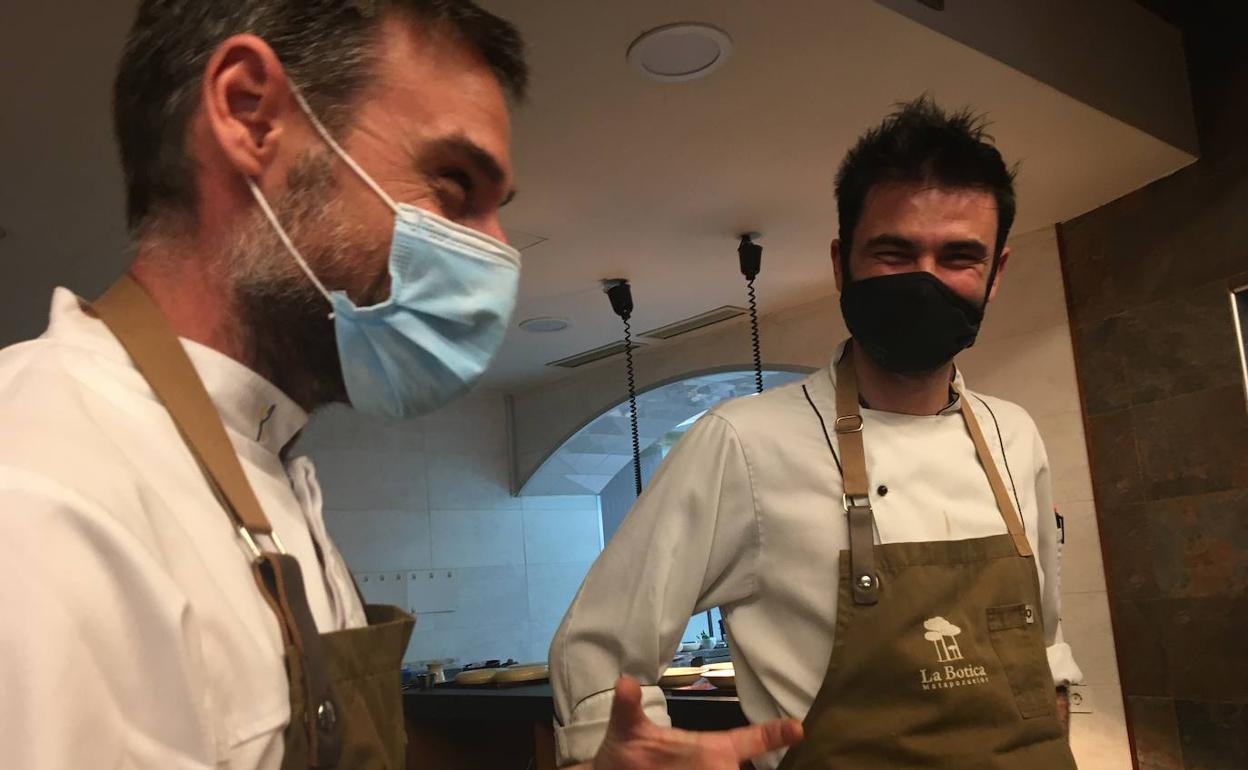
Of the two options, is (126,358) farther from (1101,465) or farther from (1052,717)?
(1101,465)

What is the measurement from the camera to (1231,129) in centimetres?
218

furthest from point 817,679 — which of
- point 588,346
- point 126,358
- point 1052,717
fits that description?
point 588,346

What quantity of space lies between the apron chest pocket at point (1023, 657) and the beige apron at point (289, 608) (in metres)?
0.80

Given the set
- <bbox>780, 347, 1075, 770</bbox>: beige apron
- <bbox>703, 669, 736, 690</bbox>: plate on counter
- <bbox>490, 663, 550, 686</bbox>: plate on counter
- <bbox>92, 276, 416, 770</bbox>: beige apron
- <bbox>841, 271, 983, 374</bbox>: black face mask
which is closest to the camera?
<bbox>92, 276, 416, 770</bbox>: beige apron

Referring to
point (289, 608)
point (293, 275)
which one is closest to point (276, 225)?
point (293, 275)

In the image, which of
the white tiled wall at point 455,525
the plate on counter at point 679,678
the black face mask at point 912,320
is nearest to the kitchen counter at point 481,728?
the plate on counter at point 679,678

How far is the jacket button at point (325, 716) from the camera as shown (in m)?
0.59

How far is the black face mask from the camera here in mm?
1220

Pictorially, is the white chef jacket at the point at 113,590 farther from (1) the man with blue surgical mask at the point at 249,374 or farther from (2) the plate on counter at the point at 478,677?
(2) the plate on counter at the point at 478,677

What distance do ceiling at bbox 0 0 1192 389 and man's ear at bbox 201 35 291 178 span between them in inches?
35.2

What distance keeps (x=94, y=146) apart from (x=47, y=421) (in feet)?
5.47

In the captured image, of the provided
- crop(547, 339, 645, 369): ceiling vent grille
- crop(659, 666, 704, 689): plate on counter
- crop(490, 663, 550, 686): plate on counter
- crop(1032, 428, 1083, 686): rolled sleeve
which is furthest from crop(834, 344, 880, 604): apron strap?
crop(547, 339, 645, 369): ceiling vent grille

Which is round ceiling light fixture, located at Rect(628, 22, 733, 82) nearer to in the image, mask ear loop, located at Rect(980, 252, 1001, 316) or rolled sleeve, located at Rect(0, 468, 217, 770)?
mask ear loop, located at Rect(980, 252, 1001, 316)

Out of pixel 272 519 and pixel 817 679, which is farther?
pixel 817 679
